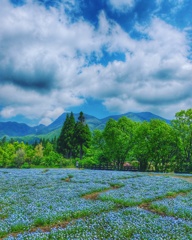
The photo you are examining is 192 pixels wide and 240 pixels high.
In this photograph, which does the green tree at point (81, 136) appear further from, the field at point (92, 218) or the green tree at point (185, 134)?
the field at point (92, 218)

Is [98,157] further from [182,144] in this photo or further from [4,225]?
[4,225]

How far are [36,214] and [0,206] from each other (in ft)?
11.8

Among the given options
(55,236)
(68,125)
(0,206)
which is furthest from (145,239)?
(68,125)

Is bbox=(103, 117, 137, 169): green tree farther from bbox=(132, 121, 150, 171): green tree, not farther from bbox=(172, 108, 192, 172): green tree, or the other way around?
bbox=(172, 108, 192, 172): green tree

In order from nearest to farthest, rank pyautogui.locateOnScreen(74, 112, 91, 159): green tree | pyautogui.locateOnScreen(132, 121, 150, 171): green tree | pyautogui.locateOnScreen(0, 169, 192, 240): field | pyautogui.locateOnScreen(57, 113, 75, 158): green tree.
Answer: pyautogui.locateOnScreen(0, 169, 192, 240): field, pyautogui.locateOnScreen(132, 121, 150, 171): green tree, pyautogui.locateOnScreen(74, 112, 91, 159): green tree, pyautogui.locateOnScreen(57, 113, 75, 158): green tree

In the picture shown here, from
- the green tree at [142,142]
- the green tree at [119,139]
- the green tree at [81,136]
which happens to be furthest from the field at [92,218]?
the green tree at [81,136]

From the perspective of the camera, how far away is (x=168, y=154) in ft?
169

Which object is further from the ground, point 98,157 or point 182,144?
point 182,144

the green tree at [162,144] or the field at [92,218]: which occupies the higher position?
the green tree at [162,144]

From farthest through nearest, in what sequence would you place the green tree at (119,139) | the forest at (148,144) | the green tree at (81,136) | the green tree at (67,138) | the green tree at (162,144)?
the green tree at (67,138) < the green tree at (81,136) < the green tree at (119,139) < the forest at (148,144) < the green tree at (162,144)

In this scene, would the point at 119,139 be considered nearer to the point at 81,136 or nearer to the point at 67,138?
the point at 81,136

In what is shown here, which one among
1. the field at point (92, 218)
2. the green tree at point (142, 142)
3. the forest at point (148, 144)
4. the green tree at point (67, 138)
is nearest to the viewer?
the field at point (92, 218)

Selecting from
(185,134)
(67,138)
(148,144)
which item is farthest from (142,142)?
(67,138)

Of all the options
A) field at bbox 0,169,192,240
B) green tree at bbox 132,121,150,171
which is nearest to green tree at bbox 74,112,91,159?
green tree at bbox 132,121,150,171
